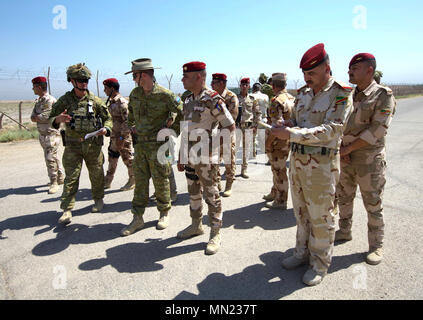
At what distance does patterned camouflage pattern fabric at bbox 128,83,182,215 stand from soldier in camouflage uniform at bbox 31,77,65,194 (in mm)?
2705

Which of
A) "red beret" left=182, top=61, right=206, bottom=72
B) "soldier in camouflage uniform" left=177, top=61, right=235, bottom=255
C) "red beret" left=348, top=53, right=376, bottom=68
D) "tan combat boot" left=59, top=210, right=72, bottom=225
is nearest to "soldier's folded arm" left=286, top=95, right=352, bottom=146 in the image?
"red beret" left=348, top=53, right=376, bottom=68

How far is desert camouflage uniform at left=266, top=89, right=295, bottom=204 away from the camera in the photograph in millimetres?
4438

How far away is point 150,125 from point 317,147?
7.52ft

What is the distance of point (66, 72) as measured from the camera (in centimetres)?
421

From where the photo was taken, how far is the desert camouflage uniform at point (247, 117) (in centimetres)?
680

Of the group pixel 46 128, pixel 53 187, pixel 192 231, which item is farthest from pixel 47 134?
pixel 192 231

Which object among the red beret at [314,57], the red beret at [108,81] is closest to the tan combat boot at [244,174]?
the red beret at [108,81]

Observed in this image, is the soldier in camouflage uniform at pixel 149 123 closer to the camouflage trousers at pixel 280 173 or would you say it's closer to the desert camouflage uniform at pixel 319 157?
the camouflage trousers at pixel 280 173

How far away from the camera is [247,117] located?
686cm

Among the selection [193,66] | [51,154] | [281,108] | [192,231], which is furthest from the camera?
[51,154]

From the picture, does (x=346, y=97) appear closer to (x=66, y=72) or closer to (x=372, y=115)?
(x=372, y=115)

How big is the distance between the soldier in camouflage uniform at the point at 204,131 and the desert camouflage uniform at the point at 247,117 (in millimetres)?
3150

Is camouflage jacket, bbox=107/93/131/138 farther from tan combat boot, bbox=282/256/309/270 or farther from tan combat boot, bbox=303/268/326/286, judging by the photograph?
tan combat boot, bbox=303/268/326/286

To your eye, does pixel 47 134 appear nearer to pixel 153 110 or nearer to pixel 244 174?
pixel 153 110
